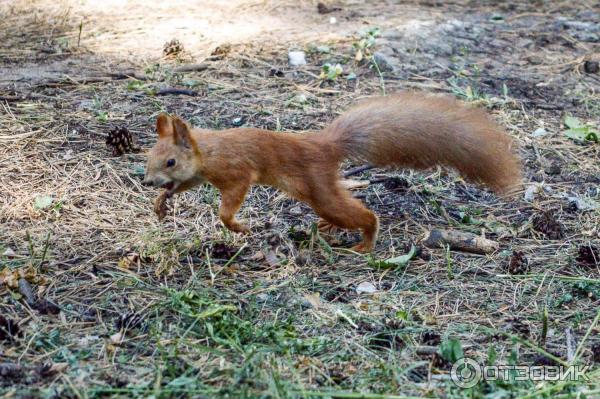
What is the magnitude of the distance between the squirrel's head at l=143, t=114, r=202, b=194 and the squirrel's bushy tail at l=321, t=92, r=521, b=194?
587 millimetres

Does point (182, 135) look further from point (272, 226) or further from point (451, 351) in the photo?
point (451, 351)

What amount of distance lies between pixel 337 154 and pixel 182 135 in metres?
0.66

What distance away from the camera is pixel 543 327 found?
2898 millimetres

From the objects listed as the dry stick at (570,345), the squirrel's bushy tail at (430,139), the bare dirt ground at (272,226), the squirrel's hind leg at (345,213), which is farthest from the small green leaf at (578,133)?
the dry stick at (570,345)

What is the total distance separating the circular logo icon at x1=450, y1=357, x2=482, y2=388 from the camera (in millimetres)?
2652

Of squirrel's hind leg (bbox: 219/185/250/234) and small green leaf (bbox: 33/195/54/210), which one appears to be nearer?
squirrel's hind leg (bbox: 219/185/250/234)

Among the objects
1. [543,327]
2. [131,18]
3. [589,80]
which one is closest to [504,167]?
[543,327]

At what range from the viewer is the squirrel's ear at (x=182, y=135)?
3397 mm

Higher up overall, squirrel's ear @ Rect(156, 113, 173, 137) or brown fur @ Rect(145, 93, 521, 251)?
squirrel's ear @ Rect(156, 113, 173, 137)

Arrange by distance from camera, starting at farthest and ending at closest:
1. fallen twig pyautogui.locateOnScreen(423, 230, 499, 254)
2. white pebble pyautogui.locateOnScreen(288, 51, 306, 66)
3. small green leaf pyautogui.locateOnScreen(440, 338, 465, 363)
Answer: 1. white pebble pyautogui.locateOnScreen(288, 51, 306, 66)
2. fallen twig pyautogui.locateOnScreen(423, 230, 499, 254)
3. small green leaf pyautogui.locateOnScreen(440, 338, 465, 363)

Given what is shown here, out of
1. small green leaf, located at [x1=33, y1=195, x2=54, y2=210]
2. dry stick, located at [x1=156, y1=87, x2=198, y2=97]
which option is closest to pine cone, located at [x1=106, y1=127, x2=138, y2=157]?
small green leaf, located at [x1=33, y1=195, x2=54, y2=210]

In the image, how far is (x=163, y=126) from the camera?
352 centimetres

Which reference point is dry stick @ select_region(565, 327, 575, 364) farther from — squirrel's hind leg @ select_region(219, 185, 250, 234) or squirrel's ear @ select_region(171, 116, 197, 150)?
squirrel's ear @ select_region(171, 116, 197, 150)

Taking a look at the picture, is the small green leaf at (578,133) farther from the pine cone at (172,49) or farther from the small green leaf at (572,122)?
the pine cone at (172,49)
